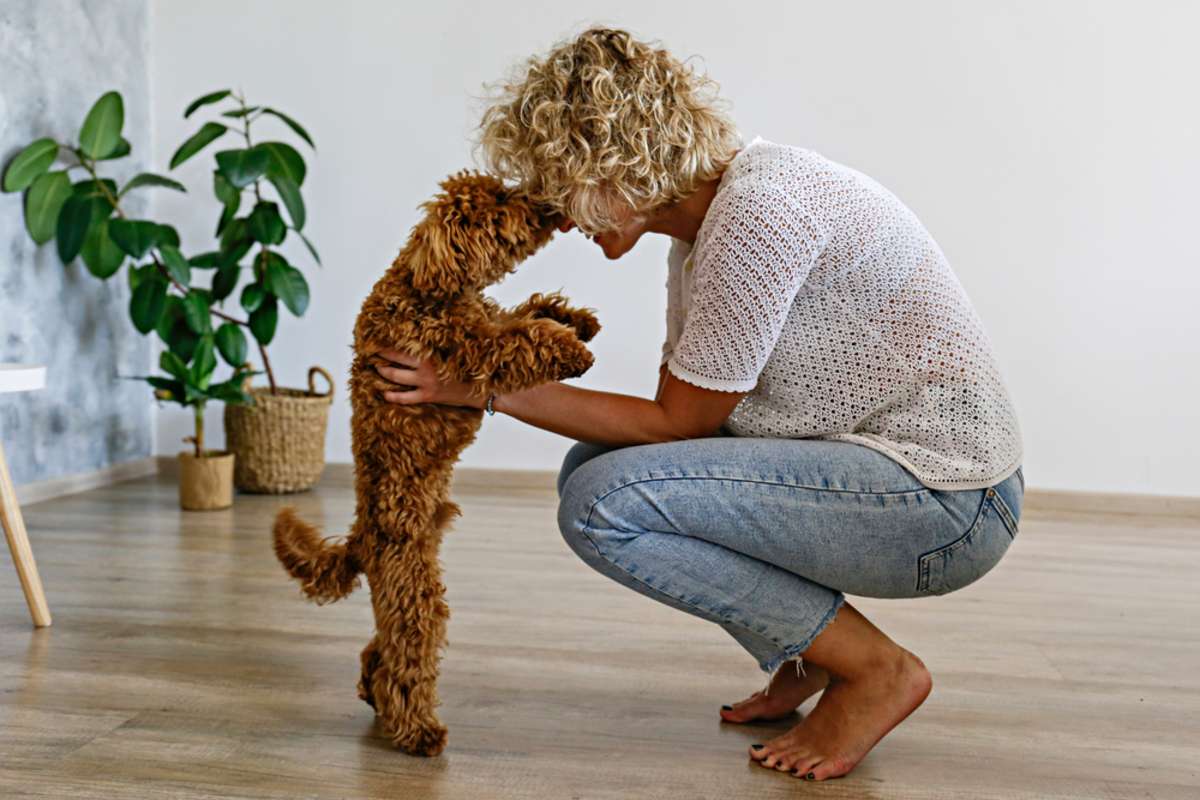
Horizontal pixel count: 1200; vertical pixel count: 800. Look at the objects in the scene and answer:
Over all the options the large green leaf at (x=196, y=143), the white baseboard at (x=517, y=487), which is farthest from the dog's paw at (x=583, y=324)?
the large green leaf at (x=196, y=143)

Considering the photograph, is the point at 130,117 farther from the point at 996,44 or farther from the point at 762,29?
the point at 996,44

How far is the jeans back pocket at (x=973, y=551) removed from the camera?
1.56m

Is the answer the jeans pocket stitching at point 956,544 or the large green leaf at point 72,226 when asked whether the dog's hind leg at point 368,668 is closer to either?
the jeans pocket stitching at point 956,544

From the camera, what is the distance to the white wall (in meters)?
3.96

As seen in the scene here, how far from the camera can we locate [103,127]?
3604 mm

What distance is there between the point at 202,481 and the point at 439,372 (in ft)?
7.35

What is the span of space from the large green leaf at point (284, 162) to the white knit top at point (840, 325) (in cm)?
243

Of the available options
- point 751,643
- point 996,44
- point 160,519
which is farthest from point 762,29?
point 751,643

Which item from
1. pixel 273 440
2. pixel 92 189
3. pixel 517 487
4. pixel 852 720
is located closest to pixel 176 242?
pixel 92 189

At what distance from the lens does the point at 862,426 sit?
162 centimetres

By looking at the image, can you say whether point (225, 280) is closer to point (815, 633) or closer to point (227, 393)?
point (227, 393)

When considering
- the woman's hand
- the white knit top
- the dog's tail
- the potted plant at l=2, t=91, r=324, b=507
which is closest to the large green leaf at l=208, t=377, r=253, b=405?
the potted plant at l=2, t=91, r=324, b=507

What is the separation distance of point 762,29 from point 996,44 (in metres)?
0.80

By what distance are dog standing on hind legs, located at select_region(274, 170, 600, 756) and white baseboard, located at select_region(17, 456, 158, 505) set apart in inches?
90.7
